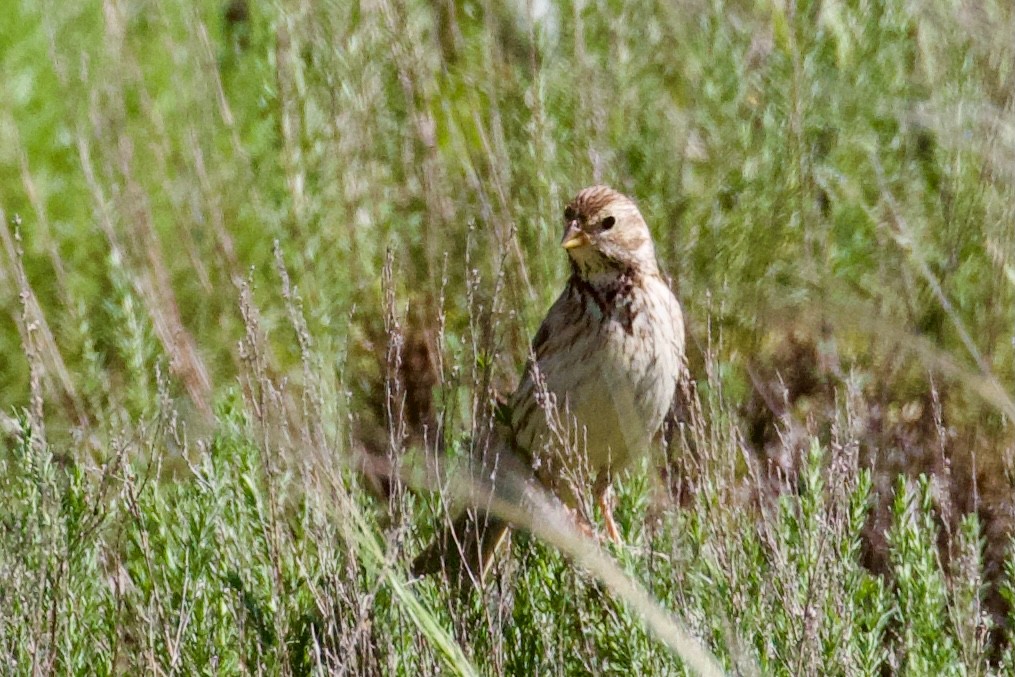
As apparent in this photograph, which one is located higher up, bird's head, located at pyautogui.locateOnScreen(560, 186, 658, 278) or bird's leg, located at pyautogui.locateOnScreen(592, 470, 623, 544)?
bird's head, located at pyautogui.locateOnScreen(560, 186, 658, 278)

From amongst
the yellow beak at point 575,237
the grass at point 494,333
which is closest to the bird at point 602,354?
the yellow beak at point 575,237

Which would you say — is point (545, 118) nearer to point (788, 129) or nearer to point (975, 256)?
point (788, 129)

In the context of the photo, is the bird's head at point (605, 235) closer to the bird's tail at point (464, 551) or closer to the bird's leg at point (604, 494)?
the bird's leg at point (604, 494)

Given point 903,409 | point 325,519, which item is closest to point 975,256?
point 903,409

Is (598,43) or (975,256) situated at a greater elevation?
(598,43)

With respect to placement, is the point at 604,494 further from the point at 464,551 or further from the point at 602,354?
the point at 464,551

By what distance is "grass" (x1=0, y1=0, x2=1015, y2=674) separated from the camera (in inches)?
114

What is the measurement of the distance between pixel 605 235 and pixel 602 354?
312mm

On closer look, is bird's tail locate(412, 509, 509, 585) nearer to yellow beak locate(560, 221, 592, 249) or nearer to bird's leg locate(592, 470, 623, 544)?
bird's leg locate(592, 470, 623, 544)

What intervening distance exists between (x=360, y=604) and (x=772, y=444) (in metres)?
2.07

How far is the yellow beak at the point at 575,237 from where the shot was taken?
3.99 m

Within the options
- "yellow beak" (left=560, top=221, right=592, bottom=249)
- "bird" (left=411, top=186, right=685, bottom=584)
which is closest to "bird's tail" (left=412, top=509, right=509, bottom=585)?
"bird" (left=411, top=186, right=685, bottom=584)

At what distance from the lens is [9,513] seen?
3.01 m

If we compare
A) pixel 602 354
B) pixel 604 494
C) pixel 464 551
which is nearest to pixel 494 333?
pixel 464 551
